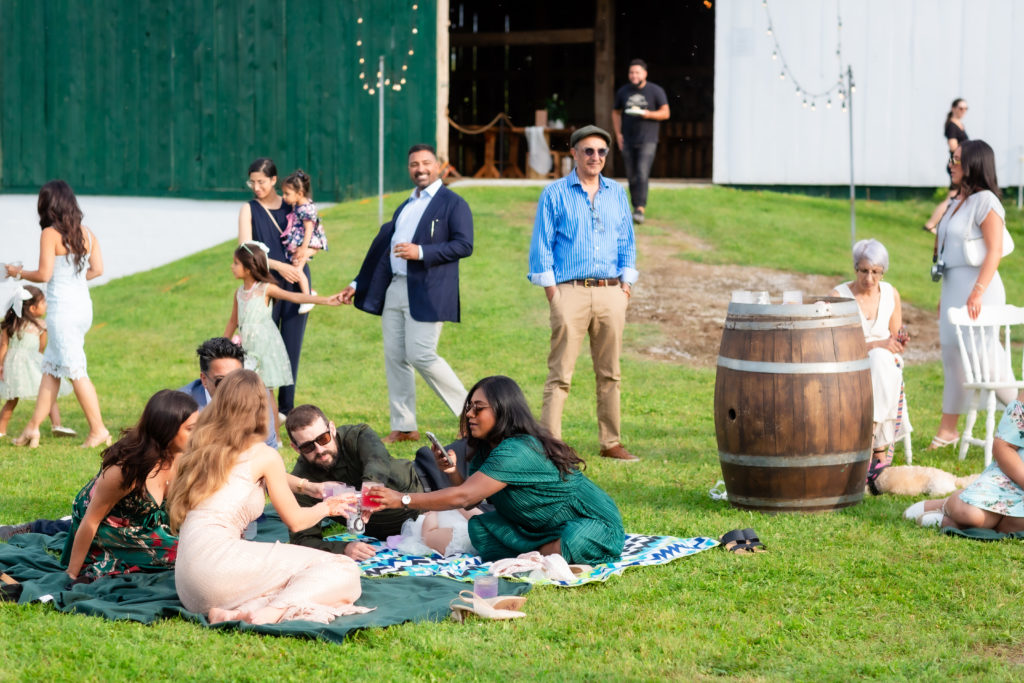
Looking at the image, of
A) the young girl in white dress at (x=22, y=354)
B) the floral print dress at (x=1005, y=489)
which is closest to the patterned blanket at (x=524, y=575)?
the floral print dress at (x=1005, y=489)

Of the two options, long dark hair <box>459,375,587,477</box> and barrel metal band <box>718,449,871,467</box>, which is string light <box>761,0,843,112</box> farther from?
long dark hair <box>459,375,587,477</box>

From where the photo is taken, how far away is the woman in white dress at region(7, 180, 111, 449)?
25.7 ft

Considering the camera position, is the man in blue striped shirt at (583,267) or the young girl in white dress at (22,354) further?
the young girl in white dress at (22,354)

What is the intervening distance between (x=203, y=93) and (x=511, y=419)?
14.0 m

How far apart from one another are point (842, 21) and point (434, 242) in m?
10.8

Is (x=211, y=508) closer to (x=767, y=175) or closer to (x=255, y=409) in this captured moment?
(x=255, y=409)

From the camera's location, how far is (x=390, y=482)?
5.75 meters

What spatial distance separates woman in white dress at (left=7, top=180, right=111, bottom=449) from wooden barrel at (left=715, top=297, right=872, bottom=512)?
408 centimetres

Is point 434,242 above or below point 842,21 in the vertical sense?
below

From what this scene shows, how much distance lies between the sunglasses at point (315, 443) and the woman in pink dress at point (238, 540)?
0.77 meters

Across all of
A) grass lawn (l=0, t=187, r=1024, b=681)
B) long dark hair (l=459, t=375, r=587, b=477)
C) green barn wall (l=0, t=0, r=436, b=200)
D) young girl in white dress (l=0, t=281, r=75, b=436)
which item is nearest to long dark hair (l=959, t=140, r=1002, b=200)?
grass lawn (l=0, t=187, r=1024, b=681)

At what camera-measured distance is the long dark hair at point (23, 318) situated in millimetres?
8461

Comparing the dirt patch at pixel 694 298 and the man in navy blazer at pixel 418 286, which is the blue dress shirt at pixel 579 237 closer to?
the man in navy blazer at pixel 418 286

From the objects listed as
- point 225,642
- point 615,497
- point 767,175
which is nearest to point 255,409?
point 225,642
